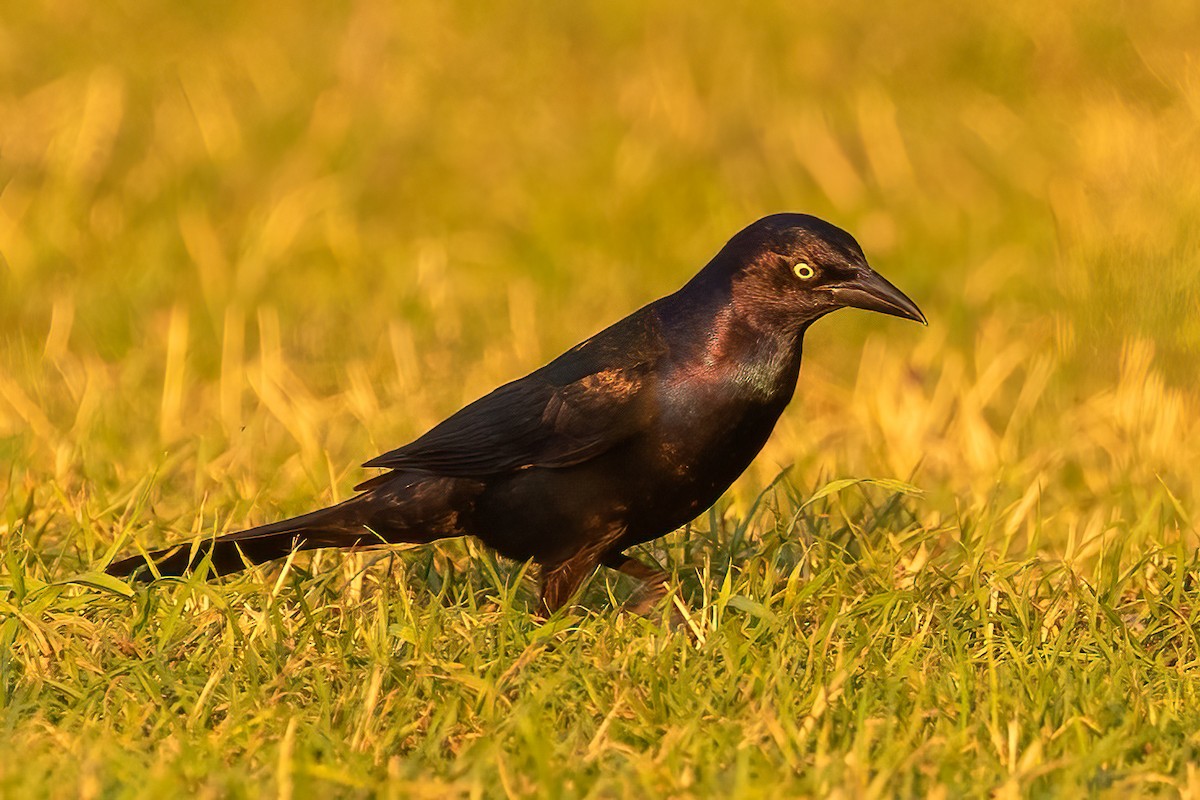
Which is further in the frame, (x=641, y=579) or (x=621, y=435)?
(x=641, y=579)

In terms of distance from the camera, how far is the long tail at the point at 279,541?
4625 millimetres

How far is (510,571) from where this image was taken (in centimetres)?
497

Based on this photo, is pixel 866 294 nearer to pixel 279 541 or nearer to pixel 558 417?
pixel 558 417

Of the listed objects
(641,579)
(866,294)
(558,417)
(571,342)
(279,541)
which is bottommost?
(641,579)

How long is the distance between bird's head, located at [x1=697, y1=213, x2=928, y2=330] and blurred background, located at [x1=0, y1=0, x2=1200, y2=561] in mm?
1013

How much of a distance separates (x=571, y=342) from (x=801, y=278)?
3.15 m

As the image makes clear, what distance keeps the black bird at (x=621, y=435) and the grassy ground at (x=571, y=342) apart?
5.9 inches

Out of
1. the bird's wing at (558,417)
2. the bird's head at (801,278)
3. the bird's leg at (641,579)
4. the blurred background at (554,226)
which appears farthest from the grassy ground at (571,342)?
the bird's head at (801,278)

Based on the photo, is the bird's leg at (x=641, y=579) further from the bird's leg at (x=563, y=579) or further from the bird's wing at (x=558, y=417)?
the bird's wing at (x=558, y=417)

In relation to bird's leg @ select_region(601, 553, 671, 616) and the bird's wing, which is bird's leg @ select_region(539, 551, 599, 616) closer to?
bird's leg @ select_region(601, 553, 671, 616)

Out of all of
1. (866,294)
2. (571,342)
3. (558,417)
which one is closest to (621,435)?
(558,417)

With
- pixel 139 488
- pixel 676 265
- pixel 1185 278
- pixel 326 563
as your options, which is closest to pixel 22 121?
pixel 676 265

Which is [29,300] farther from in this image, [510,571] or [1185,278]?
[1185,278]

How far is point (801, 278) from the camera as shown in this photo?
4.44 meters
